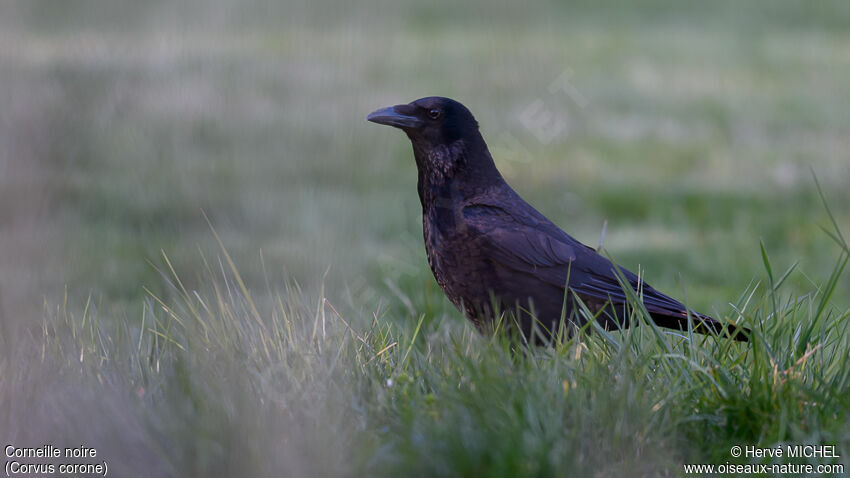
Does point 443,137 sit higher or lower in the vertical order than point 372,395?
higher

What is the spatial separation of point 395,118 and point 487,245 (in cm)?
69

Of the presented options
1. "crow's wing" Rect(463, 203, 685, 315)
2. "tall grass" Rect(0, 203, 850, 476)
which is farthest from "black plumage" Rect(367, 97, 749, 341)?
"tall grass" Rect(0, 203, 850, 476)

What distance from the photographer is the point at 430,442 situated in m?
2.33

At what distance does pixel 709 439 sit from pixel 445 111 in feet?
6.08

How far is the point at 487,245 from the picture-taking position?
12.4 feet

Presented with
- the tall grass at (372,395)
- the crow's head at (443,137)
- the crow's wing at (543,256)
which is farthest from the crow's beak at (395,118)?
the tall grass at (372,395)

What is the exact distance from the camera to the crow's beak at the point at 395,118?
388 centimetres

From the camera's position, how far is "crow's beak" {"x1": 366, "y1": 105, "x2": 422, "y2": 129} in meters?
3.88

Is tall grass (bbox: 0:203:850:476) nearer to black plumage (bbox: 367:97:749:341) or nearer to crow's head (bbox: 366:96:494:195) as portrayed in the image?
black plumage (bbox: 367:97:749:341)

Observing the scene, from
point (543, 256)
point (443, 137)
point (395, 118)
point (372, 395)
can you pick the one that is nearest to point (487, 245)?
point (543, 256)

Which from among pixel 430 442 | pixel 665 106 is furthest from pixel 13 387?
pixel 665 106

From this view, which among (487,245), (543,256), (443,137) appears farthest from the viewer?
(443,137)

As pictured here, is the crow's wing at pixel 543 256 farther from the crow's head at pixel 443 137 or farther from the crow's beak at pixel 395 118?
the crow's beak at pixel 395 118

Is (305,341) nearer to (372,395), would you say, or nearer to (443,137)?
(372,395)
